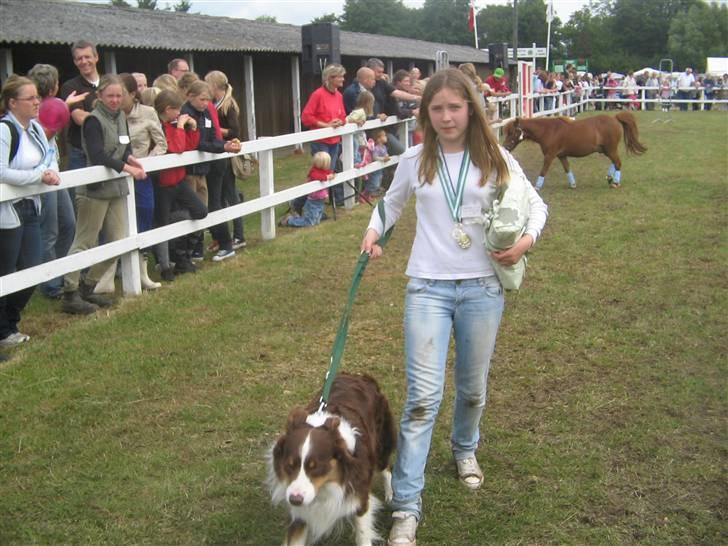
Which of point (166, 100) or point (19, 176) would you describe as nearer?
point (19, 176)

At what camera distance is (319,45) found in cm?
1689

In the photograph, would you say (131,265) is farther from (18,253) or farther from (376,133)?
(376,133)

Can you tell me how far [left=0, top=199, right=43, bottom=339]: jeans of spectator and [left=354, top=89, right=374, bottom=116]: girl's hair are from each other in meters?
7.32

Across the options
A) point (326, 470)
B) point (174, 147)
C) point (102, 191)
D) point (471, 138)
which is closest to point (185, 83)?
point (174, 147)

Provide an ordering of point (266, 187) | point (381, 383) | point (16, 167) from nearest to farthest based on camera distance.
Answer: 1. point (381, 383)
2. point (16, 167)
3. point (266, 187)

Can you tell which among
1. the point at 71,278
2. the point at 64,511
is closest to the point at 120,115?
the point at 71,278

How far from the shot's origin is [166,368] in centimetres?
588

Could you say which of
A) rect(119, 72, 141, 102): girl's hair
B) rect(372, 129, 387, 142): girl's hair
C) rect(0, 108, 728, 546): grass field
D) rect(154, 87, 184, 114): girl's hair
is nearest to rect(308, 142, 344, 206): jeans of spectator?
rect(372, 129, 387, 142): girl's hair

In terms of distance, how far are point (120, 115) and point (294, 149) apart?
50.2 feet

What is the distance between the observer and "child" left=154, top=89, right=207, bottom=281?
831cm

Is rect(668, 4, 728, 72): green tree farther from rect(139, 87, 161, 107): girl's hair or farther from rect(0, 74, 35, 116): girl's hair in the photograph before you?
rect(0, 74, 35, 116): girl's hair

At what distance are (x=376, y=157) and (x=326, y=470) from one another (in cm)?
1098

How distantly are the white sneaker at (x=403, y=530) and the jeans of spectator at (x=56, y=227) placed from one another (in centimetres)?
440

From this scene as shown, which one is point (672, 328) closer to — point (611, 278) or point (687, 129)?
point (611, 278)
